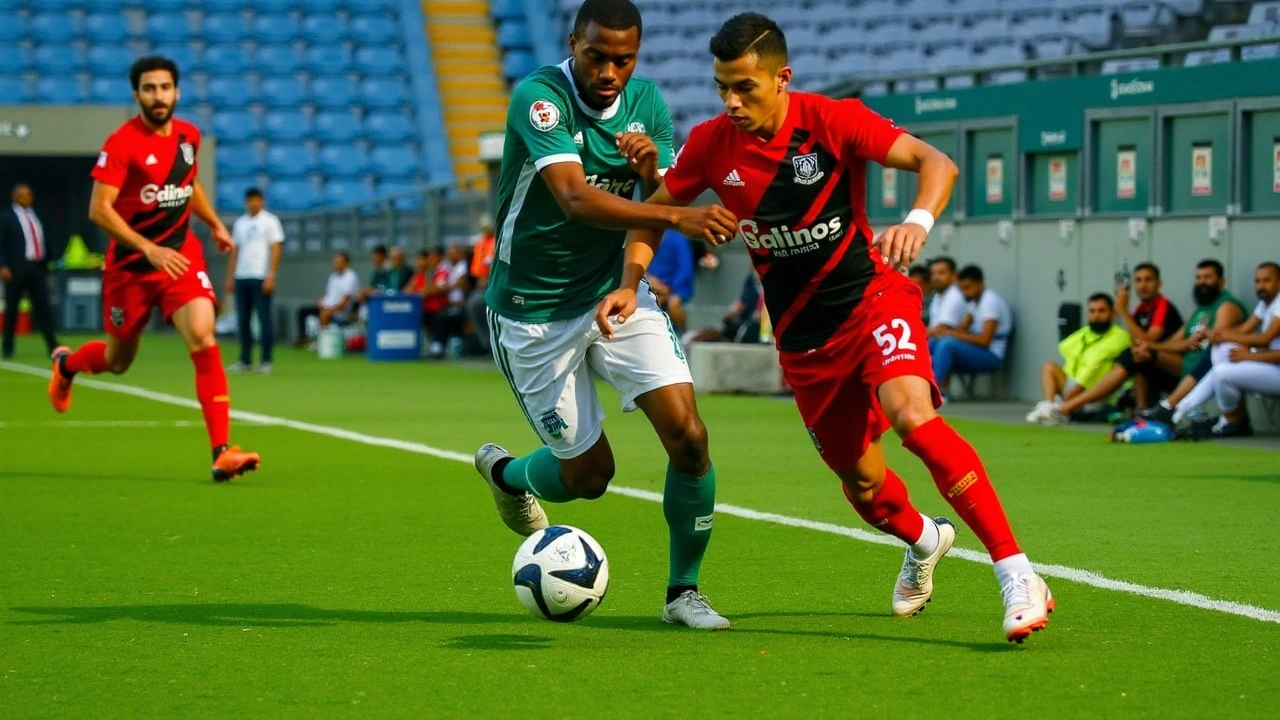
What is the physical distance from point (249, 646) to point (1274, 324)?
9.58m

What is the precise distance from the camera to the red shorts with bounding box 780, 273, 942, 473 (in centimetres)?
607

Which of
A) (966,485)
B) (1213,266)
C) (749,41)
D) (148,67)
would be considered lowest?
(966,485)

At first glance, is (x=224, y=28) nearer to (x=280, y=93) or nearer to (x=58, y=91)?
(x=280, y=93)

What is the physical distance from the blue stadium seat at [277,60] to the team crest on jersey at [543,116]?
31.6 meters

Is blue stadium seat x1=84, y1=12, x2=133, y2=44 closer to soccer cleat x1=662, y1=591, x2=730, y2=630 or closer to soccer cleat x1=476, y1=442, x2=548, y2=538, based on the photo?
soccer cleat x1=476, y1=442, x2=548, y2=538

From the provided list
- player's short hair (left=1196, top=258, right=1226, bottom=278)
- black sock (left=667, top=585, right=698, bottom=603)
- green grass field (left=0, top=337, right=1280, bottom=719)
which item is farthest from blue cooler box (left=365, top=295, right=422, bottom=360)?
black sock (left=667, top=585, right=698, bottom=603)

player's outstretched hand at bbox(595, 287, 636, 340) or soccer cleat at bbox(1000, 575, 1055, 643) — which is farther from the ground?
player's outstretched hand at bbox(595, 287, 636, 340)

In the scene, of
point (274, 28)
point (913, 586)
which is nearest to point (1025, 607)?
point (913, 586)

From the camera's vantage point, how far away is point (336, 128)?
121 ft

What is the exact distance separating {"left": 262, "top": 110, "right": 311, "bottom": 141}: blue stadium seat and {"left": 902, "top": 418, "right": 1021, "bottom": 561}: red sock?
31.7 metres

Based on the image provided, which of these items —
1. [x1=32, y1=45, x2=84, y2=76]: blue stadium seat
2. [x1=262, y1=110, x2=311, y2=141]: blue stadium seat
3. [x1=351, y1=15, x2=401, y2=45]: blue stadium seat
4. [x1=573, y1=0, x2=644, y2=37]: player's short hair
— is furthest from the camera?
[x1=351, y1=15, x2=401, y2=45]: blue stadium seat

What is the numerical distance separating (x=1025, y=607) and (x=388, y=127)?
32309 millimetres

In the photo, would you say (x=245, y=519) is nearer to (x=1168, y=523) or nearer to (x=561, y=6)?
(x=1168, y=523)

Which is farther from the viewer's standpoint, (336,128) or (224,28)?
(224,28)
